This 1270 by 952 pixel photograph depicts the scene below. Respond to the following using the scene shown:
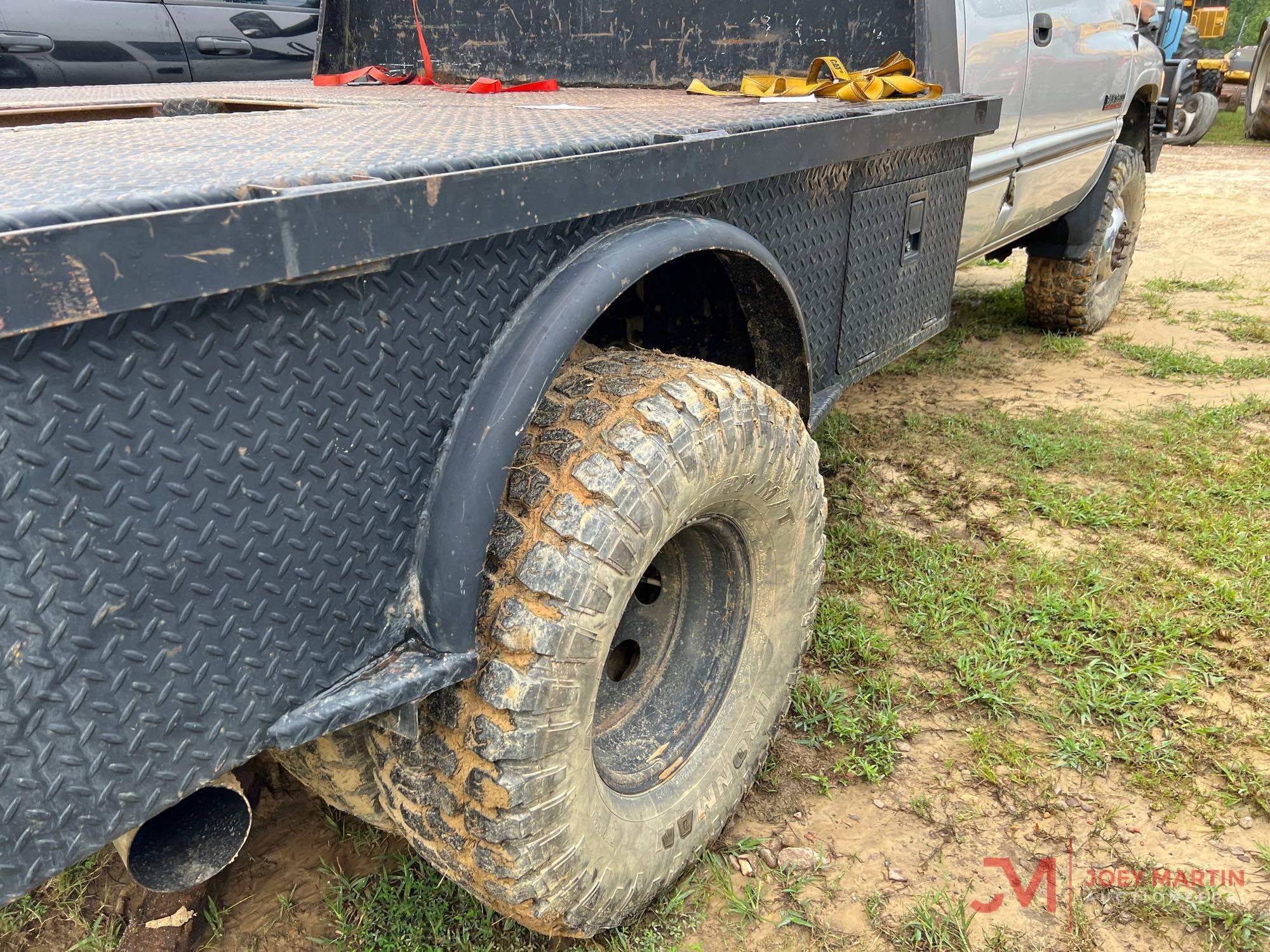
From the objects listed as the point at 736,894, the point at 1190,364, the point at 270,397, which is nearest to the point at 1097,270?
the point at 1190,364

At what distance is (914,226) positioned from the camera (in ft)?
8.29

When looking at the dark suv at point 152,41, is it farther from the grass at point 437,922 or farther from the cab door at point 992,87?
the grass at point 437,922

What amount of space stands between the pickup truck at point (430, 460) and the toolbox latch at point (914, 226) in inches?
2.5

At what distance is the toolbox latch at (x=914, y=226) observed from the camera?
8.13 feet

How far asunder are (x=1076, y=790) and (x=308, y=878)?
1.68 metres

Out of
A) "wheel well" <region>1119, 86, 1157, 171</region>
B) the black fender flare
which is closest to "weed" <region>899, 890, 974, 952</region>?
the black fender flare

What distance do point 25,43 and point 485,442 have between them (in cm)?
522

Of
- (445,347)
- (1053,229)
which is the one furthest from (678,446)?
(1053,229)

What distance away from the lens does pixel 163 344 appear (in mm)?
949

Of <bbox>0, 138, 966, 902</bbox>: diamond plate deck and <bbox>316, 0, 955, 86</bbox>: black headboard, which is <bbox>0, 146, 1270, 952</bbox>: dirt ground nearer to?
<bbox>0, 138, 966, 902</bbox>: diamond plate deck

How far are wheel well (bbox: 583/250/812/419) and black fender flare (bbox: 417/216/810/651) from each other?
629 mm

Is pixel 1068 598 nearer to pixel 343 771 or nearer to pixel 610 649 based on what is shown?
pixel 610 649

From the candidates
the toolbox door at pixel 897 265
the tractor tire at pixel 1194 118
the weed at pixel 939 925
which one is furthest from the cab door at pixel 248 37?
the tractor tire at pixel 1194 118

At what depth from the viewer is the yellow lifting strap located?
2.33 m
